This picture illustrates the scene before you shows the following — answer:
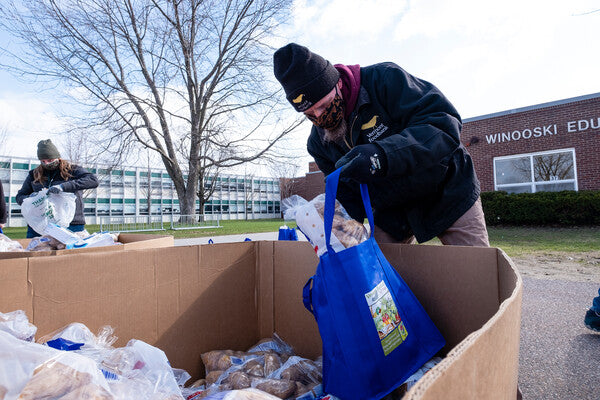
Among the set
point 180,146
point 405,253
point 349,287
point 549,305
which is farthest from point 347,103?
point 180,146

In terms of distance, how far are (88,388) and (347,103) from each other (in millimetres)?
1486

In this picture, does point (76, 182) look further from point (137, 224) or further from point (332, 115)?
point (137, 224)

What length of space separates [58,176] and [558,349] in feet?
15.3

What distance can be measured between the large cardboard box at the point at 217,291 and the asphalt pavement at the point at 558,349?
0.98 meters

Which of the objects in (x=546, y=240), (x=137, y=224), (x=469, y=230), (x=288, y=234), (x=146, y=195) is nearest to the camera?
(x=469, y=230)

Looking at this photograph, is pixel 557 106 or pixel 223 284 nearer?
pixel 223 284

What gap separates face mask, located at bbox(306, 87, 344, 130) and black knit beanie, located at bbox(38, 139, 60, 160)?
310 cm

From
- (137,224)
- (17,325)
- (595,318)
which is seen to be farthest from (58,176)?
(137,224)

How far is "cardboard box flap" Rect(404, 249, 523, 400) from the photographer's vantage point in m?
0.37

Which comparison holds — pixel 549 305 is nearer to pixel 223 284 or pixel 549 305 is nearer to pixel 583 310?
pixel 583 310

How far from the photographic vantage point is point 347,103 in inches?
67.6

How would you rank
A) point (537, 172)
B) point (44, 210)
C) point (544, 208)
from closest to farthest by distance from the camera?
point (44, 210) < point (544, 208) < point (537, 172)

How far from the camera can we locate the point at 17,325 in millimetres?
1240

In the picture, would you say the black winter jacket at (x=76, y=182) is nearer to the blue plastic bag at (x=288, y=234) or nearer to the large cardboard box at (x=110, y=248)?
the large cardboard box at (x=110, y=248)
